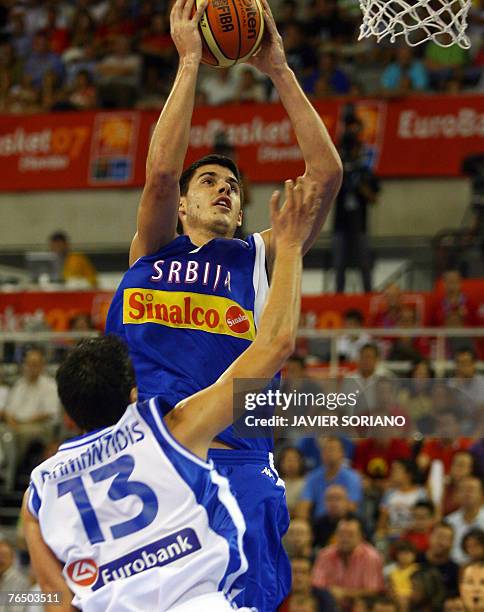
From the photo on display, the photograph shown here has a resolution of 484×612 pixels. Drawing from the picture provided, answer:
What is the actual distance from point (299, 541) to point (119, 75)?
32.2 feet

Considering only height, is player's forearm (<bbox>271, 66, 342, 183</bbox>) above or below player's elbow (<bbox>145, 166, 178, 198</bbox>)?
above

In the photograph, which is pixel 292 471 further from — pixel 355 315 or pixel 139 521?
pixel 139 521

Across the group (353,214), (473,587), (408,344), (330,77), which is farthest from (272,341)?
(330,77)

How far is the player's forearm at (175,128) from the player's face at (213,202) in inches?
16.0

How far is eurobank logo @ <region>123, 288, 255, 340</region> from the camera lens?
5156 millimetres

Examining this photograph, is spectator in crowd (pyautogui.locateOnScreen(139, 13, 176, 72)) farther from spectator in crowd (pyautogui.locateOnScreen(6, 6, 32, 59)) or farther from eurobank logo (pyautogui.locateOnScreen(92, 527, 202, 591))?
eurobank logo (pyautogui.locateOnScreen(92, 527, 202, 591))

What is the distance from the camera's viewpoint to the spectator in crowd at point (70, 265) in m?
14.9

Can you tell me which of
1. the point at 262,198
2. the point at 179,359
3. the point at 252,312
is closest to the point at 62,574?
the point at 179,359

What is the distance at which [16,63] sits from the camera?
18297 mm

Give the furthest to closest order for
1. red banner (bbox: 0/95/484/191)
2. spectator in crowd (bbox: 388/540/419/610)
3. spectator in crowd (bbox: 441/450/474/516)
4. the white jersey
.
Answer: red banner (bbox: 0/95/484/191) < spectator in crowd (bbox: 441/450/474/516) < spectator in crowd (bbox: 388/540/419/610) < the white jersey

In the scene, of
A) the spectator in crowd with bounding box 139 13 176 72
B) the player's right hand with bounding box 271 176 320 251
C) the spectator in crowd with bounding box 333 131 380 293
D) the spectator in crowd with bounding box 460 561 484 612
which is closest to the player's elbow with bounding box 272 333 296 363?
the player's right hand with bounding box 271 176 320 251

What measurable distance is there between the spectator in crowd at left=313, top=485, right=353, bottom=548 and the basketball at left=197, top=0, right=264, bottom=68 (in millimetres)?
4972

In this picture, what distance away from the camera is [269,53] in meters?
5.34

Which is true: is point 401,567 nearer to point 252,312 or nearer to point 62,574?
point 252,312
